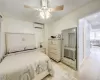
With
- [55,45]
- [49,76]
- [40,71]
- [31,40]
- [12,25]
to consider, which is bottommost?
[49,76]

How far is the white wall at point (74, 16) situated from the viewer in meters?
1.86

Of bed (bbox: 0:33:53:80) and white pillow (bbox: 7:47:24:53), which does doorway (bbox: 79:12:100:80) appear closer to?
bed (bbox: 0:33:53:80)

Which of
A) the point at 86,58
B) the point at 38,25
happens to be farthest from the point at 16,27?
the point at 86,58

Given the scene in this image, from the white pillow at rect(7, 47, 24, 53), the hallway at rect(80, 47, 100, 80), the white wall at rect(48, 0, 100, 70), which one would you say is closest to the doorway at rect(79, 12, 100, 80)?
the hallway at rect(80, 47, 100, 80)

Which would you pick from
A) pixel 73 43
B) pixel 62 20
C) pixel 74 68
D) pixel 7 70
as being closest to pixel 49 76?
pixel 74 68

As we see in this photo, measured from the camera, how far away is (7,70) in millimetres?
1316

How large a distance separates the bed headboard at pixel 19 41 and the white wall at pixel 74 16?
1586 mm

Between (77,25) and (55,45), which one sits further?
(55,45)

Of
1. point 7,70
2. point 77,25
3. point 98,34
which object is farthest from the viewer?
point 98,34

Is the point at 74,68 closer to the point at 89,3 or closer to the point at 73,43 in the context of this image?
the point at 73,43

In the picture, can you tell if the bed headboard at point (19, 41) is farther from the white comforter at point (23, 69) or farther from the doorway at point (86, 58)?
the doorway at point (86, 58)

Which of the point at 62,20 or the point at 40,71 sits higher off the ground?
the point at 62,20

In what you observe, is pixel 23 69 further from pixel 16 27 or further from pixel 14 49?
pixel 16 27

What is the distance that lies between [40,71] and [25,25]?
9.70ft
